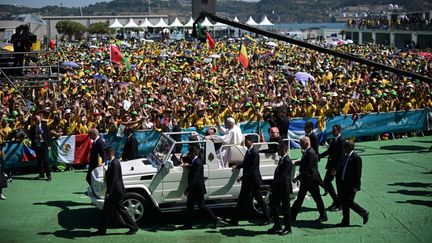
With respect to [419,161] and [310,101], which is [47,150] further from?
[419,161]

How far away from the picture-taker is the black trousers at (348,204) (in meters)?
10.2

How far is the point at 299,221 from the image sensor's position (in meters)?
10.9

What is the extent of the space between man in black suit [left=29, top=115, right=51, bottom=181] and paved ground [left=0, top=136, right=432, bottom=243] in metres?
0.42

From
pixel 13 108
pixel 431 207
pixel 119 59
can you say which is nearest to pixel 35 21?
pixel 119 59

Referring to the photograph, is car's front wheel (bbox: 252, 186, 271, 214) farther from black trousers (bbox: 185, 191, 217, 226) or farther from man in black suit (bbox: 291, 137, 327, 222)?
black trousers (bbox: 185, 191, 217, 226)

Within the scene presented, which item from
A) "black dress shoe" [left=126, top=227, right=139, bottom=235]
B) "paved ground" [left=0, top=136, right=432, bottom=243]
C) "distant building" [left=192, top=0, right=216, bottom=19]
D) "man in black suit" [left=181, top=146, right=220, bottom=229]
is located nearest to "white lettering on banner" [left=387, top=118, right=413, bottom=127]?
"paved ground" [left=0, top=136, right=432, bottom=243]

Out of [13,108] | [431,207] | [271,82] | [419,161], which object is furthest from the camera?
[271,82]

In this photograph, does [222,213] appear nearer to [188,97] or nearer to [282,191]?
[282,191]

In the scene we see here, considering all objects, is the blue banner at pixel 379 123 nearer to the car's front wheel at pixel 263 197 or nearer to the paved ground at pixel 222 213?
the paved ground at pixel 222 213

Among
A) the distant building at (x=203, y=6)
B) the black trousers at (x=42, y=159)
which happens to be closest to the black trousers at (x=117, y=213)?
the distant building at (x=203, y=6)

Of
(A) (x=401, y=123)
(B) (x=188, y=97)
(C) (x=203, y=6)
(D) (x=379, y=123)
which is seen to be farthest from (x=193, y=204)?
(A) (x=401, y=123)

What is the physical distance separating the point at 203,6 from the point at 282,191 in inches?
148

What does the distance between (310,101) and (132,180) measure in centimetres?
931

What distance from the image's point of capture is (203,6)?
789 centimetres
